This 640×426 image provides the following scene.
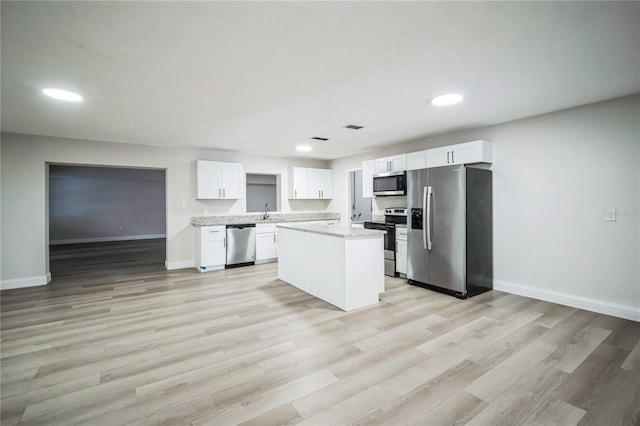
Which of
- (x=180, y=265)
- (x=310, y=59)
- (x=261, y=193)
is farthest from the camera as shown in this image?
(x=261, y=193)

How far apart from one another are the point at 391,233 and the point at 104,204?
10342 millimetres

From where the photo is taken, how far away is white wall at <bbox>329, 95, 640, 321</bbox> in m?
3.14

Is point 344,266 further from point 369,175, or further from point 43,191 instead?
point 43,191

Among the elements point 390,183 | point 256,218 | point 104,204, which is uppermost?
point 390,183

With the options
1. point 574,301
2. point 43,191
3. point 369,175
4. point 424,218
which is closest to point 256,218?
point 369,175

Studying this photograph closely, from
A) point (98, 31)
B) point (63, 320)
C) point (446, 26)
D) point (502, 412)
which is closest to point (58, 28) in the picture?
point (98, 31)

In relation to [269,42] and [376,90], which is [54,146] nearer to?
[269,42]

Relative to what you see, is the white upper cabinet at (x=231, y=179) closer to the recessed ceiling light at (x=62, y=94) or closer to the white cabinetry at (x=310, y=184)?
the white cabinetry at (x=310, y=184)

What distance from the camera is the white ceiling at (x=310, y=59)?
1745mm

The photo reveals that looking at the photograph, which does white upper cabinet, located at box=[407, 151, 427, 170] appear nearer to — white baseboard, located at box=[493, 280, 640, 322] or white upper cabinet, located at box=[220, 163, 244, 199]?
white baseboard, located at box=[493, 280, 640, 322]

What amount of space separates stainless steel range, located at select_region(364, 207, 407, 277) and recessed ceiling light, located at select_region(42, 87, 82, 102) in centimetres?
443

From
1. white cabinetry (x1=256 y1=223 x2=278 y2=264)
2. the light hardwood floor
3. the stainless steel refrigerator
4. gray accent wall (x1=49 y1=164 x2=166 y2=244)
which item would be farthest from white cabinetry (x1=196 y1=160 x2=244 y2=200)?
gray accent wall (x1=49 y1=164 x2=166 y2=244)

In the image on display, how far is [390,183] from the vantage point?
5.37 m

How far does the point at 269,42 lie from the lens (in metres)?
2.04
